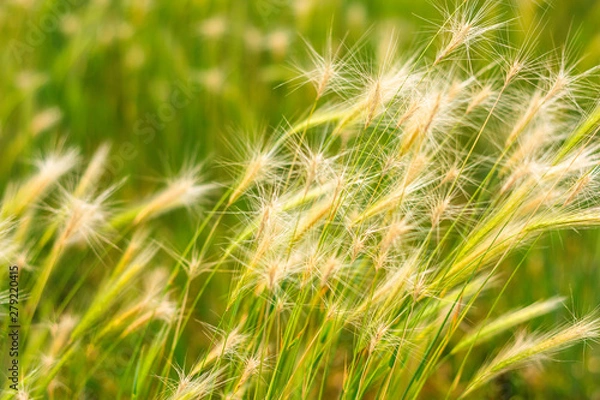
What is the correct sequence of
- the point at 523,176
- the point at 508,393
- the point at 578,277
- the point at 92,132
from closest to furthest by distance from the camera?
the point at 523,176, the point at 508,393, the point at 578,277, the point at 92,132

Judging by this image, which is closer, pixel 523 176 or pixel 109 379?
pixel 523 176

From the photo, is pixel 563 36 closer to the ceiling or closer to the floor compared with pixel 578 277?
closer to the ceiling

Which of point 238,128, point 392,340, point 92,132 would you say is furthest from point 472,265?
point 92,132

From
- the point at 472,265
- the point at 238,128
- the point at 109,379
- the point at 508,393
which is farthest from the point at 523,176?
the point at 238,128

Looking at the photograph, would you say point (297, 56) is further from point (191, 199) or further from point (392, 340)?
point (392, 340)

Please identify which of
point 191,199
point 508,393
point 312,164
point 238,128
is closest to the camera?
point 312,164

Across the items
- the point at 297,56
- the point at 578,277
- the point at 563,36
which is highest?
the point at 563,36
